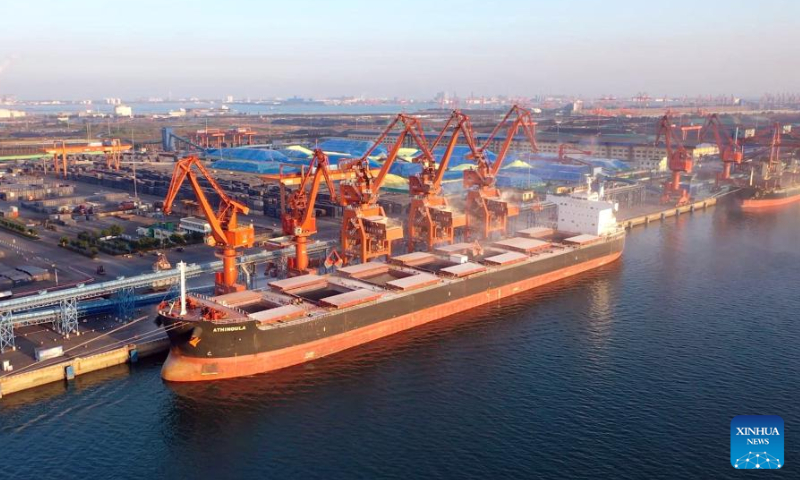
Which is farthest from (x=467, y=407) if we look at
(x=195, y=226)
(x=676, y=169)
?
(x=676, y=169)

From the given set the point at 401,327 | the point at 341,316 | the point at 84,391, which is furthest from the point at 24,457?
the point at 401,327

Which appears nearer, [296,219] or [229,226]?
[229,226]

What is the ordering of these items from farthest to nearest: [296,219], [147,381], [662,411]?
1. [296,219]
2. [147,381]
3. [662,411]

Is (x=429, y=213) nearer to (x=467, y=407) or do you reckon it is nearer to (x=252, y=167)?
(x=467, y=407)

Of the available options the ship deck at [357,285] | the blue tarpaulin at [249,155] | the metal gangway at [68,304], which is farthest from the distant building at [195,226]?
the blue tarpaulin at [249,155]

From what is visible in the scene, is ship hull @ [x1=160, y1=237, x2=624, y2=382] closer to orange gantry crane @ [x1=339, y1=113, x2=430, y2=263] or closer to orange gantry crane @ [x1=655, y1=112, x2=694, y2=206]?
orange gantry crane @ [x1=339, y1=113, x2=430, y2=263]

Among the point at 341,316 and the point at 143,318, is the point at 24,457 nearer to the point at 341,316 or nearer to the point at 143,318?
the point at 143,318
